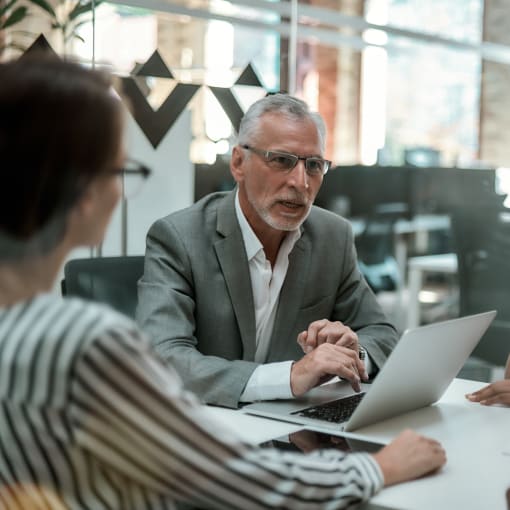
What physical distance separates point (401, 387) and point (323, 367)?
0.19 metres

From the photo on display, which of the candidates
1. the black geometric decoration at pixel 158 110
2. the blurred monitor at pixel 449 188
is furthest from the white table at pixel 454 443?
the blurred monitor at pixel 449 188

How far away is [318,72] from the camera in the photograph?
5168mm

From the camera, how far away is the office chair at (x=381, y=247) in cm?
584

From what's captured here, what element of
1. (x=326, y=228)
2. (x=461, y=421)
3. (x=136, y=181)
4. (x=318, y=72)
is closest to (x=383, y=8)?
(x=318, y=72)

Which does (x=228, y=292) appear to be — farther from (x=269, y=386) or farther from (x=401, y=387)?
(x=401, y=387)

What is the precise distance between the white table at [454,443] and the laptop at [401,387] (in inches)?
1.3

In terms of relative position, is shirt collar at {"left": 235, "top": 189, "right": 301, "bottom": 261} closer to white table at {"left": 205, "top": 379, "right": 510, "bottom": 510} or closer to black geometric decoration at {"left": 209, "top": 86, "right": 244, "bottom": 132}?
Answer: white table at {"left": 205, "top": 379, "right": 510, "bottom": 510}

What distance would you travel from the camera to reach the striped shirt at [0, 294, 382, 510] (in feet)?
3.39

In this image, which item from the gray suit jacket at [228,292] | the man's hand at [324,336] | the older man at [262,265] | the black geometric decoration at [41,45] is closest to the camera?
the man's hand at [324,336]

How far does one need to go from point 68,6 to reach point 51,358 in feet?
9.20

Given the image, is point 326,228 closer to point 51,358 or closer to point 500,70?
point 51,358

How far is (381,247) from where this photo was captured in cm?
588

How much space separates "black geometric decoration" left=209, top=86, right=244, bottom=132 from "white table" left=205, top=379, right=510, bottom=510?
185cm

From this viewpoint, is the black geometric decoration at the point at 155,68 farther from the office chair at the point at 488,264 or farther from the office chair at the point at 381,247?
the office chair at the point at 381,247
